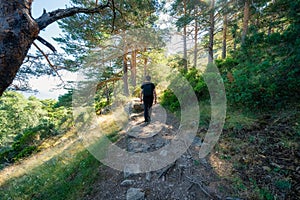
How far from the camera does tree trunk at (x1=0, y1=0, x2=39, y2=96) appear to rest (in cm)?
181

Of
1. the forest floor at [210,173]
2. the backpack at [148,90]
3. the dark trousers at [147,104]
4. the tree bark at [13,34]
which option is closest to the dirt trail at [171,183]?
the forest floor at [210,173]

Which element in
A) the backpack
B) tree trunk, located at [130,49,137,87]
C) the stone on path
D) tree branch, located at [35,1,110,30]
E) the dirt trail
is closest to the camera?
the dirt trail

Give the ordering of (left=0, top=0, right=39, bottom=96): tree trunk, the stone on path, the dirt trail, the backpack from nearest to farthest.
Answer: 1. (left=0, top=0, right=39, bottom=96): tree trunk
2. the dirt trail
3. the stone on path
4. the backpack

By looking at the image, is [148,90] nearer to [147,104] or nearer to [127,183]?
Result: [147,104]

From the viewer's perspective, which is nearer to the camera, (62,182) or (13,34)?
(13,34)

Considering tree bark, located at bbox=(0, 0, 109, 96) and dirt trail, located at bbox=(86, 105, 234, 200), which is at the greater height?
tree bark, located at bbox=(0, 0, 109, 96)

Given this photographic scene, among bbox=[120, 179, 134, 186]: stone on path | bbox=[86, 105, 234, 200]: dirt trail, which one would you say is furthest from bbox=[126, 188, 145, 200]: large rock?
bbox=[120, 179, 134, 186]: stone on path

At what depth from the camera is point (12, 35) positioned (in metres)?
1.85

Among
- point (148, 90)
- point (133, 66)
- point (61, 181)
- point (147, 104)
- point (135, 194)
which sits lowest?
point (61, 181)

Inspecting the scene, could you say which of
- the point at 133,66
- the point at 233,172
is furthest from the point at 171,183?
the point at 133,66

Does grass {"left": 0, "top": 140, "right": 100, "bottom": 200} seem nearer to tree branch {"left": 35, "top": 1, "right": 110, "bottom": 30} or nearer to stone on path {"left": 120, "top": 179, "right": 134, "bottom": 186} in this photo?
stone on path {"left": 120, "top": 179, "right": 134, "bottom": 186}

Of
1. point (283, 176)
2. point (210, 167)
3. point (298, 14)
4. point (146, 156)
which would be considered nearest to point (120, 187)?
→ point (146, 156)

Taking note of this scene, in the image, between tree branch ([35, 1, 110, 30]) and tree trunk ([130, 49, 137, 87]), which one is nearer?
tree branch ([35, 1, 110, 30])

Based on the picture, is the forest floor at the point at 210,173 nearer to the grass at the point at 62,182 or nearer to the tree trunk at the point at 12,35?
the grass at the point at 62,182
